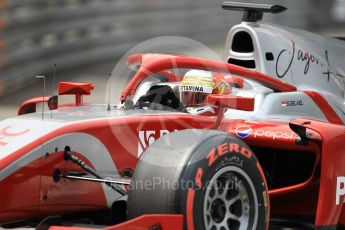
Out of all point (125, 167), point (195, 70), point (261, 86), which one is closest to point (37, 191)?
point (125, 167)

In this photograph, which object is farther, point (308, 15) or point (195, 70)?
point (308, 15)

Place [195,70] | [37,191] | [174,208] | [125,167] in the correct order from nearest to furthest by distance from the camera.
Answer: [174,208] → [37,191] → [125,167] → [195,70]

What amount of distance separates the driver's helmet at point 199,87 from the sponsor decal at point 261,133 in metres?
0.51

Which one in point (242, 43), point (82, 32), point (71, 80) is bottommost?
point (71, 80)

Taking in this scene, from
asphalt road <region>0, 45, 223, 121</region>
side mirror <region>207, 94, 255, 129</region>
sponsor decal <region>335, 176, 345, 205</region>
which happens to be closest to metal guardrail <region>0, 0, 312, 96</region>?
asphalt road <region>0, 45, 223, 121</region>

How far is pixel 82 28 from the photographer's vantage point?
37.1 feet

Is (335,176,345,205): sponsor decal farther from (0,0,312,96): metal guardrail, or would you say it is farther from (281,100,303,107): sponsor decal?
(0,0,312,96): metal guardrail

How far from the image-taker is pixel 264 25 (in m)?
6.51

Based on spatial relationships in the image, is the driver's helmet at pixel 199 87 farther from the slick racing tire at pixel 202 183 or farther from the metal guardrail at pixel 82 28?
the metal guardrail at pixel 82 28

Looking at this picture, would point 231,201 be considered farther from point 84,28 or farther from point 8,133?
point 84,28

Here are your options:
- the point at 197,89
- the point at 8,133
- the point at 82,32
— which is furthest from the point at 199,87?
the point at 82,32

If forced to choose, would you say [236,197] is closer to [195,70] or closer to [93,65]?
[195,70]

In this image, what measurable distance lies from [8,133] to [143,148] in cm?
85

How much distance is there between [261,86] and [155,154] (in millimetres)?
1915
